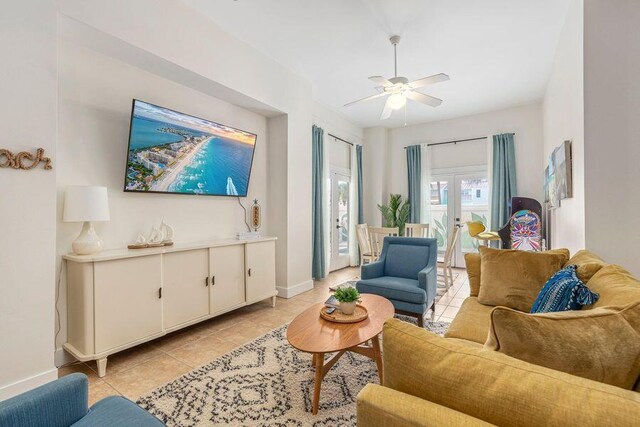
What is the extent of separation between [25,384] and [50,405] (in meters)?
1.31

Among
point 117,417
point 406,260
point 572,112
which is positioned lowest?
point 117,417

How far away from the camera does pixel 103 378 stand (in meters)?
2.19

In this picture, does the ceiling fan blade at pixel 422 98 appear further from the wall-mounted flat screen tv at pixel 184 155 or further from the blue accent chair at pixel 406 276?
the wall-mounted flat screen tv at pixel 184 155

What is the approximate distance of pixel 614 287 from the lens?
128 centimetres

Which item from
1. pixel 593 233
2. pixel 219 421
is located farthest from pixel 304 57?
pixel 219 421

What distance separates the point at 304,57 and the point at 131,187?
2.51m

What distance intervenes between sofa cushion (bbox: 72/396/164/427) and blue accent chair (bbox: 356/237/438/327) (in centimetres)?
229

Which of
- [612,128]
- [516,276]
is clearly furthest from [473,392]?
[612,128]

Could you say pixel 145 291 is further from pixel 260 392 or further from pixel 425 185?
pixel 425 185

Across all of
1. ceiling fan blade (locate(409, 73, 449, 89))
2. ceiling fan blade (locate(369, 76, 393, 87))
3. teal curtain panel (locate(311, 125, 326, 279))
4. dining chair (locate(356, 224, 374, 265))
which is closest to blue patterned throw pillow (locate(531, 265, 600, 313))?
ceiling fan blade (locate(409, 73, 449, 89))

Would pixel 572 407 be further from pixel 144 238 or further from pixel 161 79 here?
pixel 161 79

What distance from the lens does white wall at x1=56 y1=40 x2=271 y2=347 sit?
239 centimetres

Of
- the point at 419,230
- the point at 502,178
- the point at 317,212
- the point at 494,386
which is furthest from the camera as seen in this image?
the point at 502,178

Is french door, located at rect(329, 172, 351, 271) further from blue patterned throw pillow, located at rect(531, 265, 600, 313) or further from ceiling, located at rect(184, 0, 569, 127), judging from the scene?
blue patterned throw pillow, located at rect(531, 265, 600, 313)
